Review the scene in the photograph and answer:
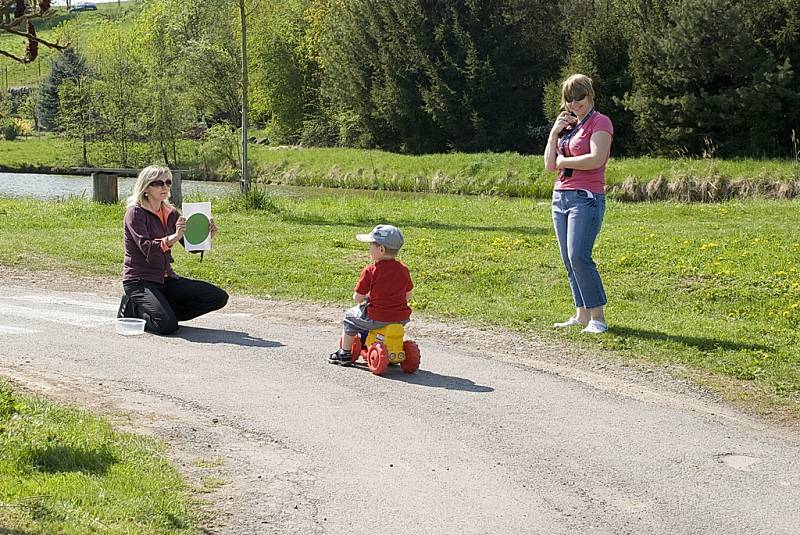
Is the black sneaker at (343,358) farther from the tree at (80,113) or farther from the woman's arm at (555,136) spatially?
the tree at (80,113)

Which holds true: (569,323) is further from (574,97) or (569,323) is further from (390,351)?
(390,351)

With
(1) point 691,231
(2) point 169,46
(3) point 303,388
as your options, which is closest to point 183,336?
(3) point 303,388

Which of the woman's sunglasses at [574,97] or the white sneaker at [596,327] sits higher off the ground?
the woman's sunglasses at [574,97]

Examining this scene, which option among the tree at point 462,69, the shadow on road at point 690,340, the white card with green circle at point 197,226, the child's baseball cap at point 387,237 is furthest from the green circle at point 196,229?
the tree at point 462,69

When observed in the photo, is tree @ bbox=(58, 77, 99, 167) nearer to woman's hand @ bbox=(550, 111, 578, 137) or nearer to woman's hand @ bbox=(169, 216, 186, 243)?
woman's hand @ bbox=(169, 216, 186, 243)

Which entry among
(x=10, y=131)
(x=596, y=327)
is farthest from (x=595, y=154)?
(x=10, y=131)

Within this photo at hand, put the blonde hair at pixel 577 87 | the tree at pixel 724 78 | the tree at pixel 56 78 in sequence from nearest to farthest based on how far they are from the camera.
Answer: the blonde hair at pixel 577 87 < the tree at pixel 724 78 < the tree at pixel 56 78

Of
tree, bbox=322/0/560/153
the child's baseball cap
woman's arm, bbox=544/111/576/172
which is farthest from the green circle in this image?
tree, bbox=322/0/560/153

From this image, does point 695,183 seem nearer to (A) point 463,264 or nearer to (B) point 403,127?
(A) point 463,264

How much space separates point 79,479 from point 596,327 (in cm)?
631

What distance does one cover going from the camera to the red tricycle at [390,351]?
9.40 metres

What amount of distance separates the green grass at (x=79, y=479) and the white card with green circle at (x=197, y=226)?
3804 mm

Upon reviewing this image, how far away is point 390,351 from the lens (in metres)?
9.44

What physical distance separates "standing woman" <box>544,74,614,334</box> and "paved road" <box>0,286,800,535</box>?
1.21 meters
